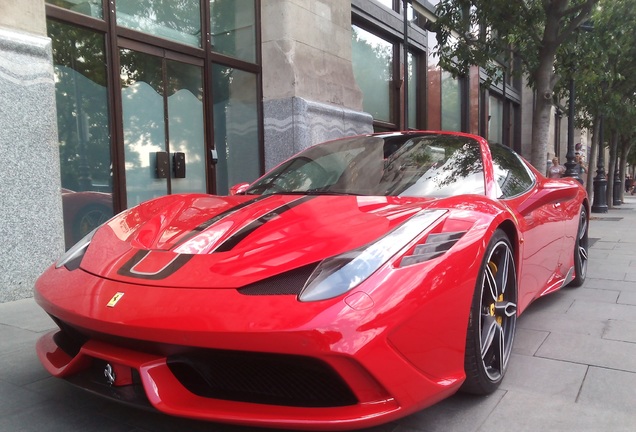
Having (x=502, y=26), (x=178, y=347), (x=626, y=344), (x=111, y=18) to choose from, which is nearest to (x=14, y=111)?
(x=111, y=18)

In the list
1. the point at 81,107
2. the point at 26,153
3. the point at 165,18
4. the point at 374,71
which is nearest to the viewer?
the point at 26,153

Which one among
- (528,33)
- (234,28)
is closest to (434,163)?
(234,28)

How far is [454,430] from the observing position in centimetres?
201

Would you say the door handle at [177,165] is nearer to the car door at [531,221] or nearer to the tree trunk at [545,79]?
the car door at [531,221]

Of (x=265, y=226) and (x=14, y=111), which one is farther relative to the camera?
(x=14, y=111)

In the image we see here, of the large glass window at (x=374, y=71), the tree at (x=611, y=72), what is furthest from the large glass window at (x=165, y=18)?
the tree at (x=611, y=72)

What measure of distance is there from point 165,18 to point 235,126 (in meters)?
1.80

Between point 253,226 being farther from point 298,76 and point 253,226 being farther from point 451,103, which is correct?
point 451,103

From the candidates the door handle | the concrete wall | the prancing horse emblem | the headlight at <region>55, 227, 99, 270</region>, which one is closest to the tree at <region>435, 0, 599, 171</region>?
the door handle

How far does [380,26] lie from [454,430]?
11.0 metres

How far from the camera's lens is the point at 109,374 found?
72.2 inches

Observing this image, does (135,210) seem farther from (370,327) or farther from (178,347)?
(370,327)

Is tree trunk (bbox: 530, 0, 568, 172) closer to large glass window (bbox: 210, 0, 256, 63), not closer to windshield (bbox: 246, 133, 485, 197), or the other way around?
large glass window (bbox: 210, 0, 256, 63)

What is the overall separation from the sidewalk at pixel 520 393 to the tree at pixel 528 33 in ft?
22.0
